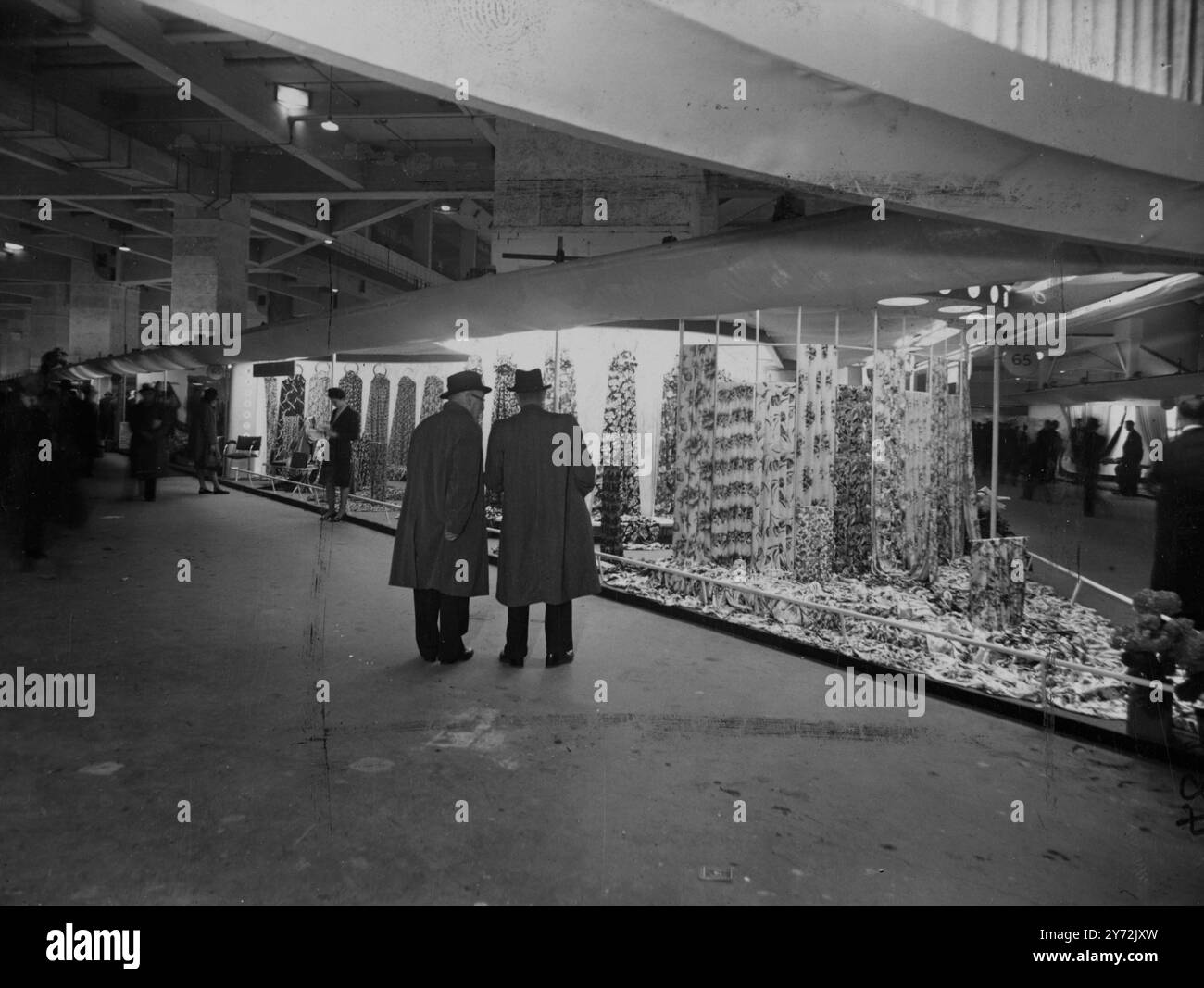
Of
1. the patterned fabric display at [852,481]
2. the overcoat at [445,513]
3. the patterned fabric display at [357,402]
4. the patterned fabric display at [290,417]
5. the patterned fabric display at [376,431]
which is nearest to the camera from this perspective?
the overcoat at [445,513]

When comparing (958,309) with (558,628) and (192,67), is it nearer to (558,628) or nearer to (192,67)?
(558,628)

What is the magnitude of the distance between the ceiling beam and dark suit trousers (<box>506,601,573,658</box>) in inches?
274

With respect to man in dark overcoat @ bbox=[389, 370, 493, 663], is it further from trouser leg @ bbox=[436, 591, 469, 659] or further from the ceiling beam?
the ceiling beam

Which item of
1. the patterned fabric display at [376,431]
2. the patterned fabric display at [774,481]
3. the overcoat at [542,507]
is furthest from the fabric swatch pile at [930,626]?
the patterned fabric display at [376,431]

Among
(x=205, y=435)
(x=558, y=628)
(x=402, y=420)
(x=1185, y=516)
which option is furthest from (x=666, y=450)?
(x=205, y=435)

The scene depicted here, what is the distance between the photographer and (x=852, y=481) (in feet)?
25.7

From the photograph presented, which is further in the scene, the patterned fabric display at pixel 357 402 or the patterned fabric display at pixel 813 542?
the patterned fabric display at pixel 357 402

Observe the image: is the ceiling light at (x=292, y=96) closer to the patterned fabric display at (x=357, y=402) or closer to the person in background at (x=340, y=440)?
the person in background at (x=340, y=440)

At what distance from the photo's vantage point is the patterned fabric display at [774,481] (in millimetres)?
6910

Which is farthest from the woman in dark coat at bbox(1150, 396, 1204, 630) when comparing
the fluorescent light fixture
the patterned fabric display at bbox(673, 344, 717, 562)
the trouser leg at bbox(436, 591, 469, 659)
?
the trouser leg at bbox(436, 591, 469, 659)

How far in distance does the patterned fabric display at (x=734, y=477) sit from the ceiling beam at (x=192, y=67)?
6.62 meters

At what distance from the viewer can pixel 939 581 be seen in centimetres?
768

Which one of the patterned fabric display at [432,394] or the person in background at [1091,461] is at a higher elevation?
the patterned fabric display at [432,394]
